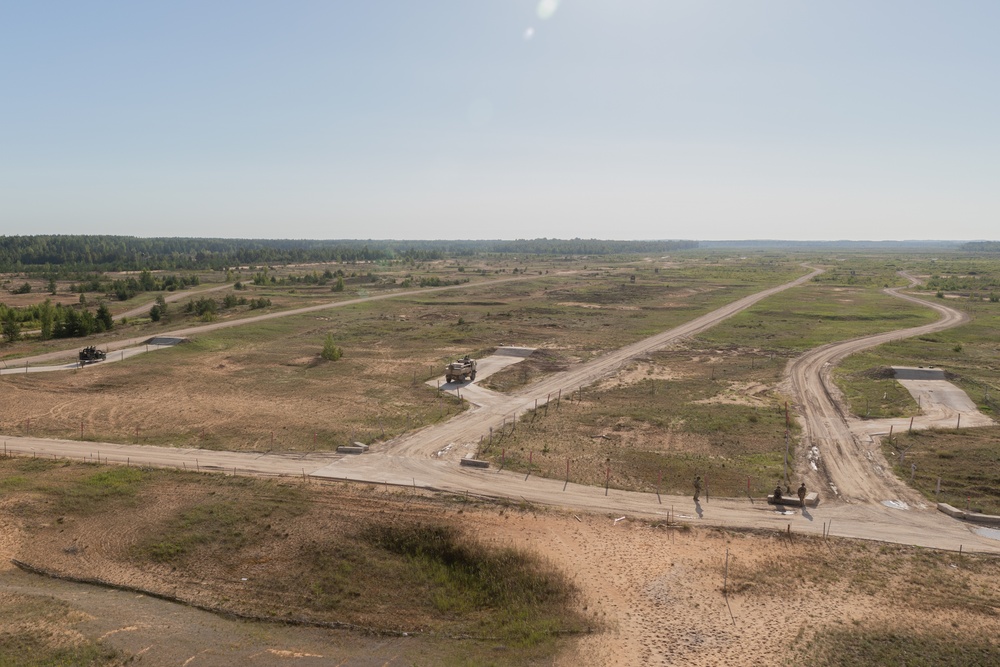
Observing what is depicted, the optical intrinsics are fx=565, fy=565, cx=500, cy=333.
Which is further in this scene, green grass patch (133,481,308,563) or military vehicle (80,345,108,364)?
military vehicle (80,345,108,364)

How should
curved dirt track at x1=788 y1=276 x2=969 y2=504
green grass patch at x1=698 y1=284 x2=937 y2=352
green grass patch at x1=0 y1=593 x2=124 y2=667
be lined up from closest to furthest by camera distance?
green grass patch at x1=0 y1=593 x2=124 y2=667 < curved dirt track at x1=788 y1=276 x2=969 y2=504 < green grass patch at x1=698 y1=284 x2=937 y2=352

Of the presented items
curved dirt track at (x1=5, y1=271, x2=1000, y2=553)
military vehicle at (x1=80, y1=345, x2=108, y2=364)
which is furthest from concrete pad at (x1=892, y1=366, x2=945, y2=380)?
military vehicle at (x1=80, y1=345, x2=108, y2=364)

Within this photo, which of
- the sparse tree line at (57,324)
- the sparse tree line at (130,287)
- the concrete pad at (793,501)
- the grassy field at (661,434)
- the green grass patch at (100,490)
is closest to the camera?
the green grass patch at (100,490)

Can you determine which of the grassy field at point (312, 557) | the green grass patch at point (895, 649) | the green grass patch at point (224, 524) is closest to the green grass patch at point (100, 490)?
the grassy field at point (312, 557)

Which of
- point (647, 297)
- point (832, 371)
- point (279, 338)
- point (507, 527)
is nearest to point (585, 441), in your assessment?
point (507, 527)

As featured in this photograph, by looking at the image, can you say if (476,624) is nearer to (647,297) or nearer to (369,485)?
(369,485)

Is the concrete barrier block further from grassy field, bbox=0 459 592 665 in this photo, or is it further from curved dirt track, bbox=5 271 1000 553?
grassy field, bbox=0 459 592 665

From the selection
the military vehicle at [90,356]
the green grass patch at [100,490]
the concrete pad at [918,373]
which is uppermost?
the military vehicle at [90,356]

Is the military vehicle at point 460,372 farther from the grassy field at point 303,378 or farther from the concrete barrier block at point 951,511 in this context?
the concrete barrier block at point 951,511
